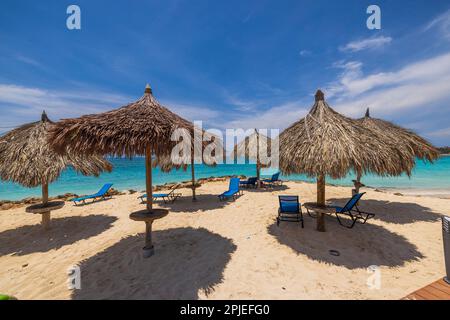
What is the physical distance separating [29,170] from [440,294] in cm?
927

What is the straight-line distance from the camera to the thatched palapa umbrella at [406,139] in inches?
271

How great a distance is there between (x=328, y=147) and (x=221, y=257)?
144 inches

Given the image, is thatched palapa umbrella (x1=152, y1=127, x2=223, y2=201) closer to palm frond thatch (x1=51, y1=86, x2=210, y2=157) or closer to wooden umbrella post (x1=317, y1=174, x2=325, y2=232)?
palm frond thatch (x1=51, y1=86, x2=210, y2=157)

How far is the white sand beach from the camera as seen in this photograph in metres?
3.06

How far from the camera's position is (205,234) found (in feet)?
16.9

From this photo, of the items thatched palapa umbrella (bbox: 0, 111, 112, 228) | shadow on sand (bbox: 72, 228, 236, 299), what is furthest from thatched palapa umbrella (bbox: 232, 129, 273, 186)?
Answer: thatched palapa umbrella (bbox: 0, 111, 112, 228)

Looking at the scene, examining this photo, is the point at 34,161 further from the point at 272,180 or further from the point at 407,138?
the point at 407,138

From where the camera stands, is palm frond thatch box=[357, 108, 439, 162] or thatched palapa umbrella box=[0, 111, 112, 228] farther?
palm frond thatch box=[357, 108, 439, 162]

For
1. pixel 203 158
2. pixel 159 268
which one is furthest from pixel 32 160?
pixel 203 158

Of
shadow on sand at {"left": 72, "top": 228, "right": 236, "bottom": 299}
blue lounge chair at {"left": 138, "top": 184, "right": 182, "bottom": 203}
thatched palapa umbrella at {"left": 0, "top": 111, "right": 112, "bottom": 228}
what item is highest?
thatched palapa umbrella at {"left": 0, "top": 111, "right": 112, "bottom": 228}

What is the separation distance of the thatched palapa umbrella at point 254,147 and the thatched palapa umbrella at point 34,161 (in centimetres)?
920

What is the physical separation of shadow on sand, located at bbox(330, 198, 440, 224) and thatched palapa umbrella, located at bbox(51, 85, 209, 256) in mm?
7837

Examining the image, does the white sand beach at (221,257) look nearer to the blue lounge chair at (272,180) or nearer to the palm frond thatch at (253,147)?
the blue lounge chair at (272,180)
